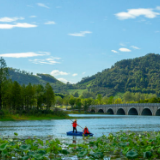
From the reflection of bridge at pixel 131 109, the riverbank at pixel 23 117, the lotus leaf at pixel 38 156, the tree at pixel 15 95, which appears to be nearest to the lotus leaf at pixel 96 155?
the lotus leaf at pixel 38 156

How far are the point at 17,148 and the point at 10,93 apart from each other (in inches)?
2312

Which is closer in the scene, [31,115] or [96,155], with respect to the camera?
[96,155]

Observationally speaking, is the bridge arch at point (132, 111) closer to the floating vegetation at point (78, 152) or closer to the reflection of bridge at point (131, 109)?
the reflection of bridge at point (131, 109)

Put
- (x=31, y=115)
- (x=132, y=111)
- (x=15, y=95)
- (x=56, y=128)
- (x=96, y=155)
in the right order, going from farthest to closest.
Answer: (x=132, y=111), (x=15, y=95), (x=31, y=115), (x=56, y=128), (x=96, y=155)

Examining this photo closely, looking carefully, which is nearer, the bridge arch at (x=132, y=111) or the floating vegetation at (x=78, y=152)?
the floating vegetation at (x=78, y=152)

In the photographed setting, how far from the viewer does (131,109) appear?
13350 centimetres

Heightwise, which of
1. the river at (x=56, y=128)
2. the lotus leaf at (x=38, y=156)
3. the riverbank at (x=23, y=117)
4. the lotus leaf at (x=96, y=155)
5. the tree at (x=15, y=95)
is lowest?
the river at (x=56, y=128)

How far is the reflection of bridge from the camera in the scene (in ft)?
373

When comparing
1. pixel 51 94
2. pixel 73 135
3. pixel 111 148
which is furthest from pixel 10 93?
pixel 111 148

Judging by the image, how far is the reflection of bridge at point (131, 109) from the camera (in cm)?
11369

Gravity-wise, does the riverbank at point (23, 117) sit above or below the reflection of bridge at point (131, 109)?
below

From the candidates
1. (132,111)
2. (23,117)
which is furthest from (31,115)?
(132,111)

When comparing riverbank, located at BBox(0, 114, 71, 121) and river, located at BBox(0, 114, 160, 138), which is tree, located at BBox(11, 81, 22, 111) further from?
river, located at BBox(0, 114, 160, 138)

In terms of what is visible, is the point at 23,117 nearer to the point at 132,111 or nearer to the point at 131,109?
the point at 131,109
